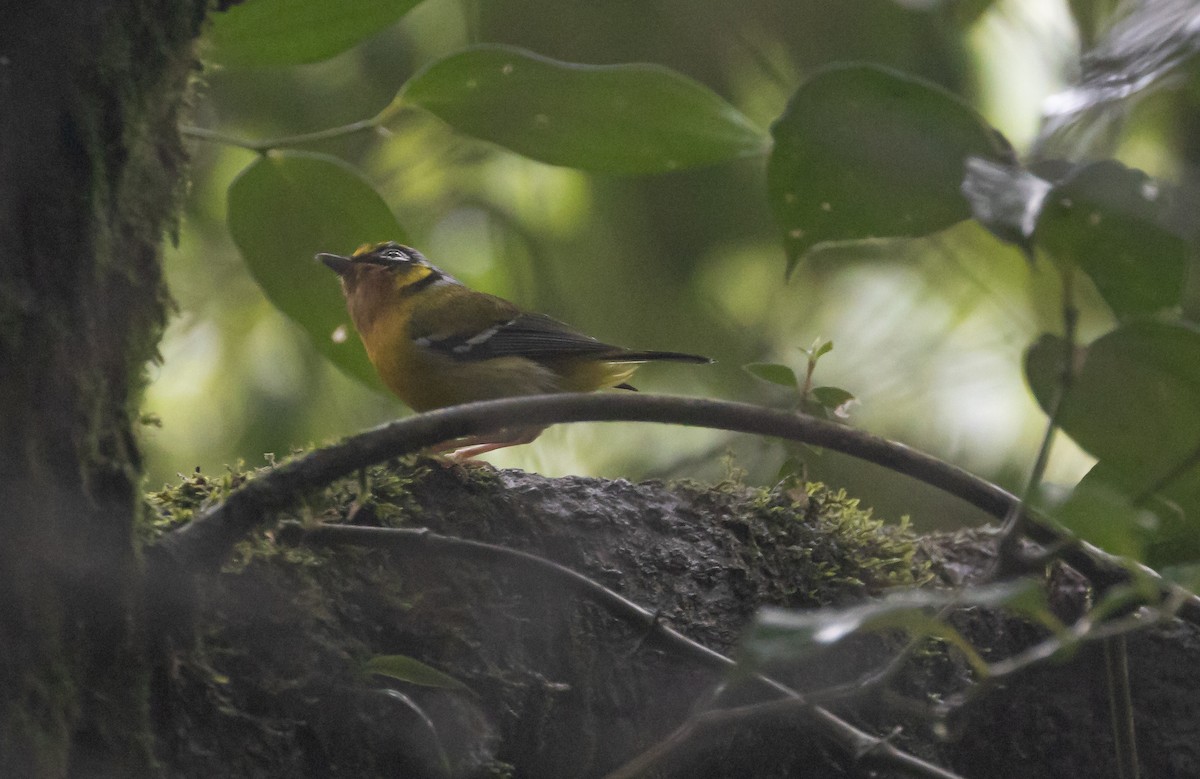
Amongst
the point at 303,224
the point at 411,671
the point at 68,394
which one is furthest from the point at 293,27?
the point at 411,671

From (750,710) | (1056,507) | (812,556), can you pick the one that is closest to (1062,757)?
(812,556)

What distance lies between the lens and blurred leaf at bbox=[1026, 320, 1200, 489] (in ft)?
4.26

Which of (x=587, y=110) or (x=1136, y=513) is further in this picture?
(x=587, y=110)

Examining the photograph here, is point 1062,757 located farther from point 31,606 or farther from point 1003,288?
point 1003,288

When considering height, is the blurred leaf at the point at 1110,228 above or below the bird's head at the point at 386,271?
above

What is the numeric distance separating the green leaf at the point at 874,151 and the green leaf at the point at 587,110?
382 millimetres

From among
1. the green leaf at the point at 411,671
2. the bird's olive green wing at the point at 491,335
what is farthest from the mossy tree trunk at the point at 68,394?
the bird's olive green wing at the point at 491,335

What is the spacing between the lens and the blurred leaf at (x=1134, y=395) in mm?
1299

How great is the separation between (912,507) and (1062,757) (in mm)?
3076

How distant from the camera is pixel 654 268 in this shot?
528 cm

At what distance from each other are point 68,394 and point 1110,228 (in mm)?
1194

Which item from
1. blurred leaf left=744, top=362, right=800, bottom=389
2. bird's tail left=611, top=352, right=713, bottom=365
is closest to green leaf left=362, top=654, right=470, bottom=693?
blurred leaf left=744, top=362, right=800, bottom=389

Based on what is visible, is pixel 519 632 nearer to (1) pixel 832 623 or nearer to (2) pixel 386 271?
(1) pixel 832 623

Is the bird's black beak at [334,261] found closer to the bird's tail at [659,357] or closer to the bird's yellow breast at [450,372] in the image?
the bird's yellow breast at [450,372]
